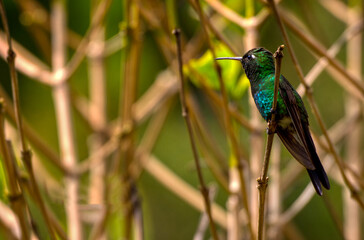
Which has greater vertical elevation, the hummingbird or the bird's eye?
the bird's eye

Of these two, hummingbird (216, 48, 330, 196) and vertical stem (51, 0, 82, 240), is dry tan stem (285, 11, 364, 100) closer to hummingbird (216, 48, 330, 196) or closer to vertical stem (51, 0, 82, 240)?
hummingbird (216, 48, 330, 196)

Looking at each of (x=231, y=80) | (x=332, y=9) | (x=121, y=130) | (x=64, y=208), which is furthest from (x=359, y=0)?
(x=64, y=208)

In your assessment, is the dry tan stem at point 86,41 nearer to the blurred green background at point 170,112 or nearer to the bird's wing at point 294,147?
the bird's wing at point 294,147

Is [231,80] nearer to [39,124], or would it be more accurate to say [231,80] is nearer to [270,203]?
[270,203]

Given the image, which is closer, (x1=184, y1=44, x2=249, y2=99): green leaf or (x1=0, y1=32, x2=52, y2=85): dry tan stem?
(x1=184, y1=44, x2=249, y2=99): green leaf

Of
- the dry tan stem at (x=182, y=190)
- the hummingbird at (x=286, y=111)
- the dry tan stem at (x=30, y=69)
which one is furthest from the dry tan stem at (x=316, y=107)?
the dry tan stem at (x=30, y=69)

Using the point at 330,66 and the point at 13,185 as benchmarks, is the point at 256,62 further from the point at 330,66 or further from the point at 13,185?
the point at 13,185

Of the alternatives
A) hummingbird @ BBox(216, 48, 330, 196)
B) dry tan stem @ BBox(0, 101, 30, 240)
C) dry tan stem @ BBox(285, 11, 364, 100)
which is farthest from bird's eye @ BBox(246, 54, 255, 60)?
dry tan stem @ BBox(0, 101, 30, 240)
